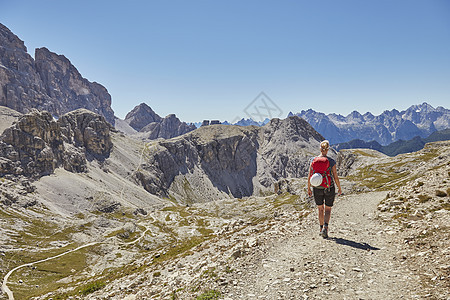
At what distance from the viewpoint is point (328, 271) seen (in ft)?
39.9

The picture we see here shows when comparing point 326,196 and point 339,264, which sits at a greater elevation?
point 326,196

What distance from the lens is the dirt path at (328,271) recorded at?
10.5m

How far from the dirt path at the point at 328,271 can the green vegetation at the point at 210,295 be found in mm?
403

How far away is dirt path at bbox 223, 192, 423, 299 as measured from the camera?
10.5 m

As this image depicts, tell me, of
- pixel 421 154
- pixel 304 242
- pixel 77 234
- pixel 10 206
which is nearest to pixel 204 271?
pixel 304 242

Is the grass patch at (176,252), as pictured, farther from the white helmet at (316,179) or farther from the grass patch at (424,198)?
the grass patch at (424,198)

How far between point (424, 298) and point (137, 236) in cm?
13836

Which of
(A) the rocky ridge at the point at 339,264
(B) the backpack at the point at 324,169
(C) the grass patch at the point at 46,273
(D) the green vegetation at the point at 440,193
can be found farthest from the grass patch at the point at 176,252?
(C) the grass patch at the point at 46,273

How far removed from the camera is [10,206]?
143500 millimetres

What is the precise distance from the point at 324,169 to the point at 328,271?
686cm

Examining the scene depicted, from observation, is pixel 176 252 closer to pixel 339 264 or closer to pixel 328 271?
pixel 339 264

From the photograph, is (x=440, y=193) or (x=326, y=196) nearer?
(x=326, y=196)

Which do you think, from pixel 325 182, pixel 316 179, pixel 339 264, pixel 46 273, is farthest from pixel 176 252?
pixel 46 273

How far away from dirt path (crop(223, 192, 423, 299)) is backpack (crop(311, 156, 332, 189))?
3.78 metres
